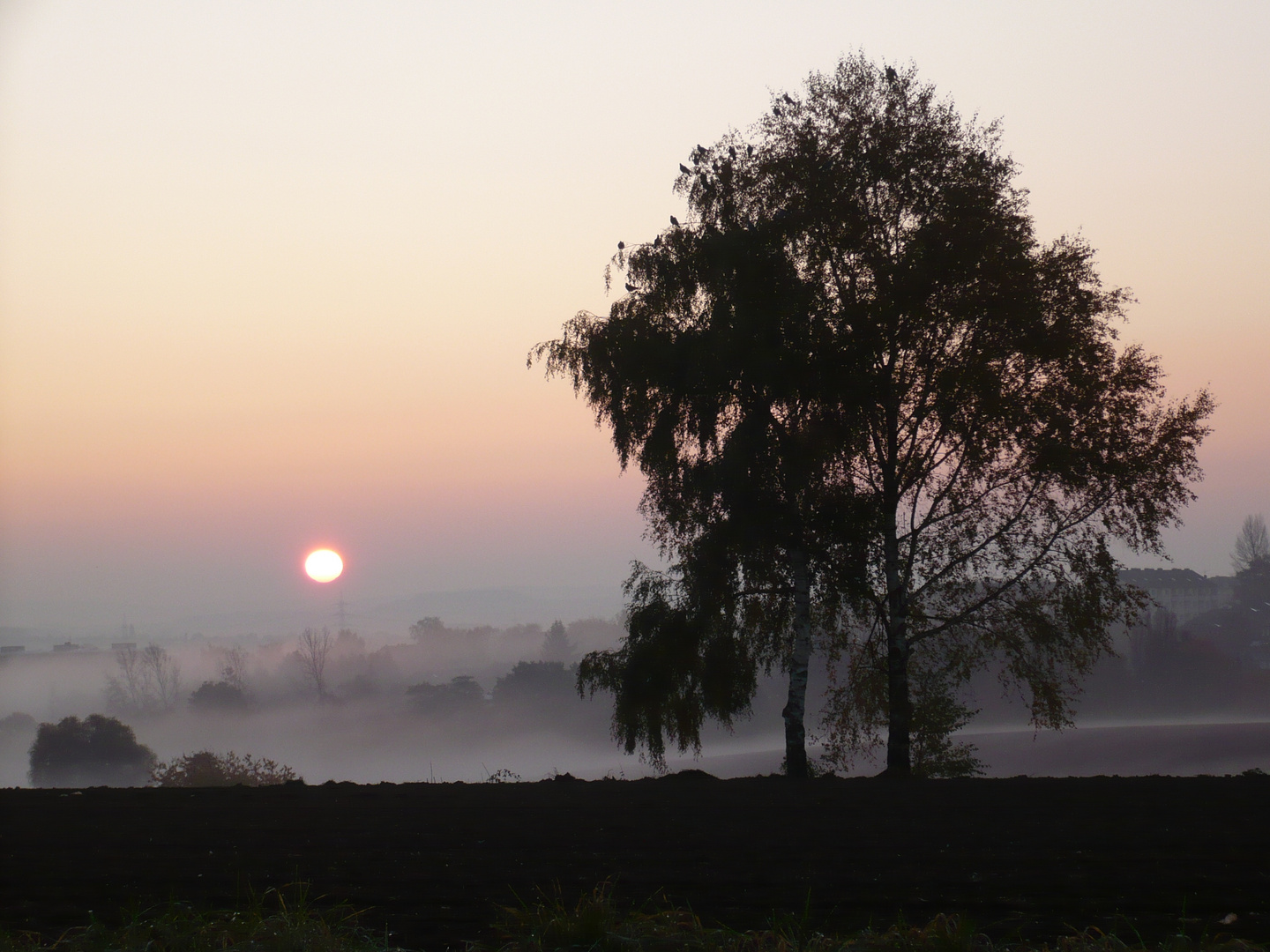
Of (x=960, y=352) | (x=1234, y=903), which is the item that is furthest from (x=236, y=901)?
(x=960, y=352)

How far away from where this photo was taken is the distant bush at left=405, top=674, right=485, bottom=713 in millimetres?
188625

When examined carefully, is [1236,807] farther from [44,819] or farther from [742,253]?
[44,819]

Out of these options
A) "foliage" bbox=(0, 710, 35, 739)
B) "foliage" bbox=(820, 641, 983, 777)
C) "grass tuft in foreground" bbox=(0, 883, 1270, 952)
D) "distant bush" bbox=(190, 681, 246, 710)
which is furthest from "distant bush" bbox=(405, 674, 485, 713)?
"grass tuft in foreground" bbox=(0, 883, 1270, 952)

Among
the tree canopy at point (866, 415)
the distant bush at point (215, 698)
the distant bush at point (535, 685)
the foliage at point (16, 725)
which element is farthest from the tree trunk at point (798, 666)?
the foliage at point (16, 725)

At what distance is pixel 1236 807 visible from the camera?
12.7 metres

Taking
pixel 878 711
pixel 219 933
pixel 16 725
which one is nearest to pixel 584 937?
pixel 219 933

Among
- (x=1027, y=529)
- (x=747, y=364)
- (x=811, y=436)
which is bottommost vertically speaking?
(x=1027, y=529)

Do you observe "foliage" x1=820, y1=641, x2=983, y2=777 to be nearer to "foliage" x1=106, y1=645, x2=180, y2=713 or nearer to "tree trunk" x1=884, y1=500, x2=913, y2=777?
"tree trunk" x1=884, y1=500, x2=913, y2=777

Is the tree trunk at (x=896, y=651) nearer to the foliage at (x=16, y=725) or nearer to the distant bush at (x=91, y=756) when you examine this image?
the distant bush at (x=91, y=756)

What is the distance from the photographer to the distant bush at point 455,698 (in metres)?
189

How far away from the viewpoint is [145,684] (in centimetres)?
19800

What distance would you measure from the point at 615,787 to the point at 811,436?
905cm

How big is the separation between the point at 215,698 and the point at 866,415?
507 ft

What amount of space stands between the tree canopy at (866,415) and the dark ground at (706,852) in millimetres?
6722
